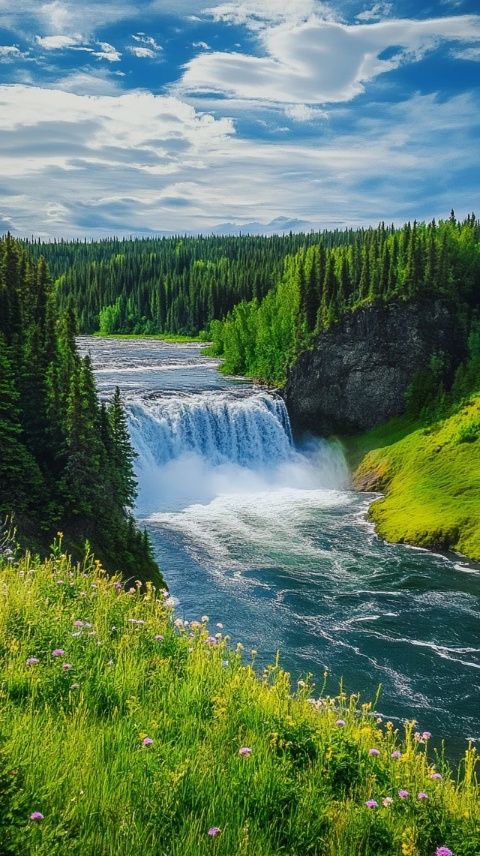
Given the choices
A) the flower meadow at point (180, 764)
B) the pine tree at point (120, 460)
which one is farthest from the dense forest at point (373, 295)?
the flower meadow at point (180, 764)

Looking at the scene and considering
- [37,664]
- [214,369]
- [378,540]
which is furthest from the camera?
[214,369]

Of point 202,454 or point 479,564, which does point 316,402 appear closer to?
point 202,454

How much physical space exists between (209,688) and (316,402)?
67549 millimetres

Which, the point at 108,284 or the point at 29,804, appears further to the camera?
the point at 108,284

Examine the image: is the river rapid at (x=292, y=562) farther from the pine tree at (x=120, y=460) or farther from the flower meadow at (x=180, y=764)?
the flower meadow at (x=180, y=764)

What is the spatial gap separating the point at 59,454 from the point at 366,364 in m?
47.5

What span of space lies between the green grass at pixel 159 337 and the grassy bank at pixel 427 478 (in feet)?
282

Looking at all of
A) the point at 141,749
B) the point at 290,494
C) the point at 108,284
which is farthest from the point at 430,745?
the point at 108,284

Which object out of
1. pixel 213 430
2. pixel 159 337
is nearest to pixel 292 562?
pixel 213 430

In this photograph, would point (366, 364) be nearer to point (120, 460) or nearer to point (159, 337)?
point (120, 460)

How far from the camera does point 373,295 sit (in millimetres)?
77000

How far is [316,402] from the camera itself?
75125mm

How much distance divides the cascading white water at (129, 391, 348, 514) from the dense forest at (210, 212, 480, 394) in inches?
475

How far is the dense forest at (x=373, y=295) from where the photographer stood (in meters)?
75.4
